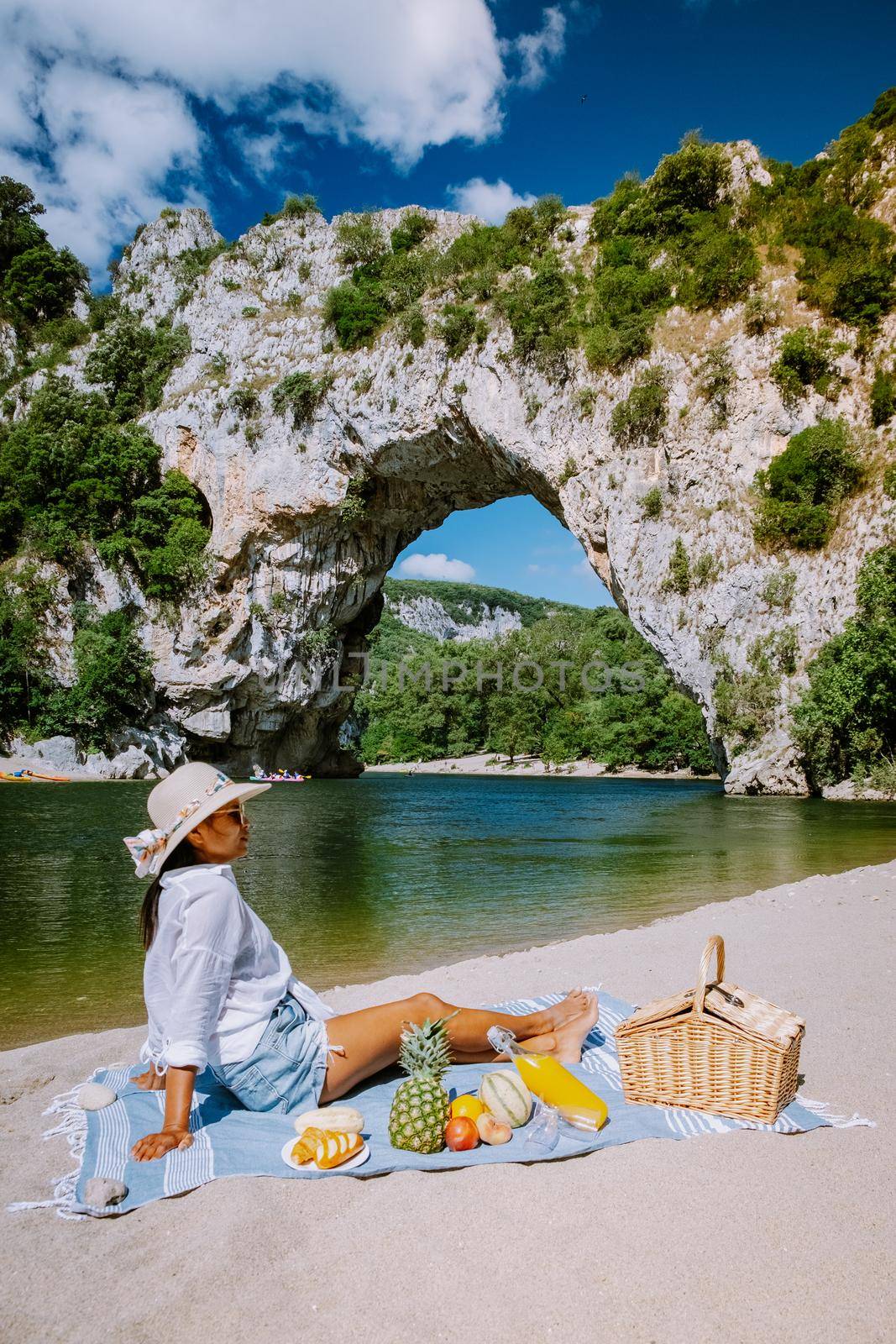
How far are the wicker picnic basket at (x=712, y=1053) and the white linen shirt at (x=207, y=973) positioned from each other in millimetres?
1522

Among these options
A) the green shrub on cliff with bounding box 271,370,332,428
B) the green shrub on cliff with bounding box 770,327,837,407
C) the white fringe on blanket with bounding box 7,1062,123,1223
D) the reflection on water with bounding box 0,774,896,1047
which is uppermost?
the green shrub on cliff with bounding box 271,370,332,428

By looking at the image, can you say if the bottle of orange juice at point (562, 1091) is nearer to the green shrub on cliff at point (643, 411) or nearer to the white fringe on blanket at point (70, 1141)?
the white fringe on blanket at point (70, 1141)

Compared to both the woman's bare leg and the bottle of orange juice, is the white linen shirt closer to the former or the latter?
the woman's bare leg

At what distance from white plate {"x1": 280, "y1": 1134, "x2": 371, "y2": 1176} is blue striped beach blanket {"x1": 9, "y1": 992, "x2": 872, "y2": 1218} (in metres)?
0.01

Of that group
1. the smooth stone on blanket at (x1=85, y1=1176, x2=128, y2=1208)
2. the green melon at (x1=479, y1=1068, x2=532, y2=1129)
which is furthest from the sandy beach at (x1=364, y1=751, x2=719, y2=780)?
the smooth stone on blanket at (x1=85, y1=1176, x2=128, y2=1208)

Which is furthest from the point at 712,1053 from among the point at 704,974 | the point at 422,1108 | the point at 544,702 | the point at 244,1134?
the point at 544,702

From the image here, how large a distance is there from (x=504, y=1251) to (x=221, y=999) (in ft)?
4.06

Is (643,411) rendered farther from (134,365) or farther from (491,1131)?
(491,1131)

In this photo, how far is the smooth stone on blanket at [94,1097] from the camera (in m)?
3.02

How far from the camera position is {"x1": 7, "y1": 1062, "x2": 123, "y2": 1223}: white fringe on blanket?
7.62 feet

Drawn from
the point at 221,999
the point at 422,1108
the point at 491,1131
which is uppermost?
the point at 221,999

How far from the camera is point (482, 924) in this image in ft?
24.2

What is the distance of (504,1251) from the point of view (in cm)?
208

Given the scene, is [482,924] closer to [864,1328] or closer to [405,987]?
[405,987]
